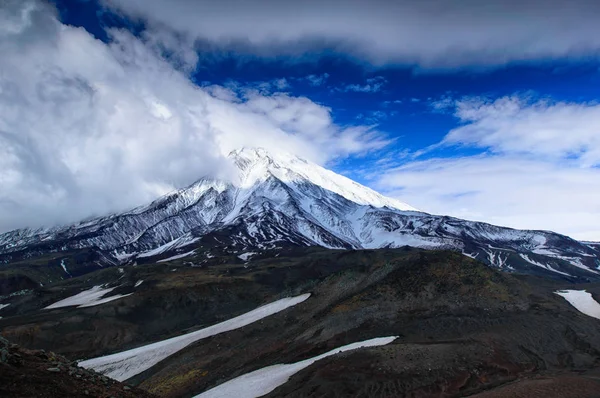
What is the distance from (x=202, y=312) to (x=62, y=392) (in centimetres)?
9649

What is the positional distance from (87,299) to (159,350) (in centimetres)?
9331

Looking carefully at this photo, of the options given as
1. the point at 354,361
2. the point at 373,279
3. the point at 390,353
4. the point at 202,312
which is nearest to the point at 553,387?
the point at 390,353

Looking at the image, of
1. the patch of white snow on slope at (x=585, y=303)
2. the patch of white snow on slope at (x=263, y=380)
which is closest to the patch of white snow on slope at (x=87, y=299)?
the patch of white snow on slope at (x=263, y=380)

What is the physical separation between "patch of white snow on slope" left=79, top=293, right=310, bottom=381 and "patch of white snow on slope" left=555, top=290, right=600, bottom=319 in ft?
141

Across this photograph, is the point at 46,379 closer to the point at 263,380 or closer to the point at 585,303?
the point at 263,380

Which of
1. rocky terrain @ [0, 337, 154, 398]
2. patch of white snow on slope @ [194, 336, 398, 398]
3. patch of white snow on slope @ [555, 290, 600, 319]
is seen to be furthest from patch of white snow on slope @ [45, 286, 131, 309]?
patch of white snow on slope @ [555, 290, 600, 319]

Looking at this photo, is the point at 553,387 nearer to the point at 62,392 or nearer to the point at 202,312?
the point at 62,392

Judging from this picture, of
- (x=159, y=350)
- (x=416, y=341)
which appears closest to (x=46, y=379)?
(x=416, y=341)

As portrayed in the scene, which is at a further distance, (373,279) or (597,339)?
(373,279)

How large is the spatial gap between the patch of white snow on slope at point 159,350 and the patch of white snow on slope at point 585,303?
1696 inches

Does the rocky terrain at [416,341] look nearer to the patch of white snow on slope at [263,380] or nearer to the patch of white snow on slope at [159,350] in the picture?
the patch of white snow on slope at [263,380]

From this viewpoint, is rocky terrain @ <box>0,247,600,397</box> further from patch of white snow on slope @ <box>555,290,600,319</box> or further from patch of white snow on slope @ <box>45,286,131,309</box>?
patch of white snow on slope @ <box>45,286,131,309</box>

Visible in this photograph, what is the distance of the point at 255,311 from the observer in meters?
67.4

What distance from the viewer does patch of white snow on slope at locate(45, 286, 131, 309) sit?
129m
